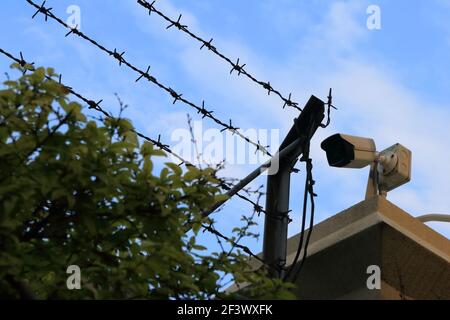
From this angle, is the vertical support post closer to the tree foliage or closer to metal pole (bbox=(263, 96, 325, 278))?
metal pole (bbox=(263, 96, 325, 278))

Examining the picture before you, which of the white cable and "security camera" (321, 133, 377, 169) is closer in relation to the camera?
"security camera" (321, 133, 377, 169)

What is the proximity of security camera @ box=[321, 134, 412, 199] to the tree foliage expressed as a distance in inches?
86.2

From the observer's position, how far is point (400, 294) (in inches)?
298

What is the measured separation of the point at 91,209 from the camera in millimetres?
5988

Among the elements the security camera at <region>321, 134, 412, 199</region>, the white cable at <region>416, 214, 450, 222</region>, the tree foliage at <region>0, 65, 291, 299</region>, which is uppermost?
the security camera at <region>321, 134, 412, 199</region>

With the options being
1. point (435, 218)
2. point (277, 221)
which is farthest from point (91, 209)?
point (435, 218)

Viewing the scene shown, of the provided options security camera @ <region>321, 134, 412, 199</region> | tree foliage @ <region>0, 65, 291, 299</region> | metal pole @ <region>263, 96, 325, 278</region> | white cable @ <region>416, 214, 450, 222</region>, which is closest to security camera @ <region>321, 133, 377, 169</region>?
security camera @ <region>321, 134, 412, 199</region>

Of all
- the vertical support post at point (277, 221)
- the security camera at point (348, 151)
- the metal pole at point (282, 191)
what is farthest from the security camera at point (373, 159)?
the vertical support post at point (277, 221)

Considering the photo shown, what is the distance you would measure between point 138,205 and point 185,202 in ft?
0.97

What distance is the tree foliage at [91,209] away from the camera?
5793 millimetres

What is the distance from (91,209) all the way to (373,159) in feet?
10.5

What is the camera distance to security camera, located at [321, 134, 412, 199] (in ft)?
27.1
